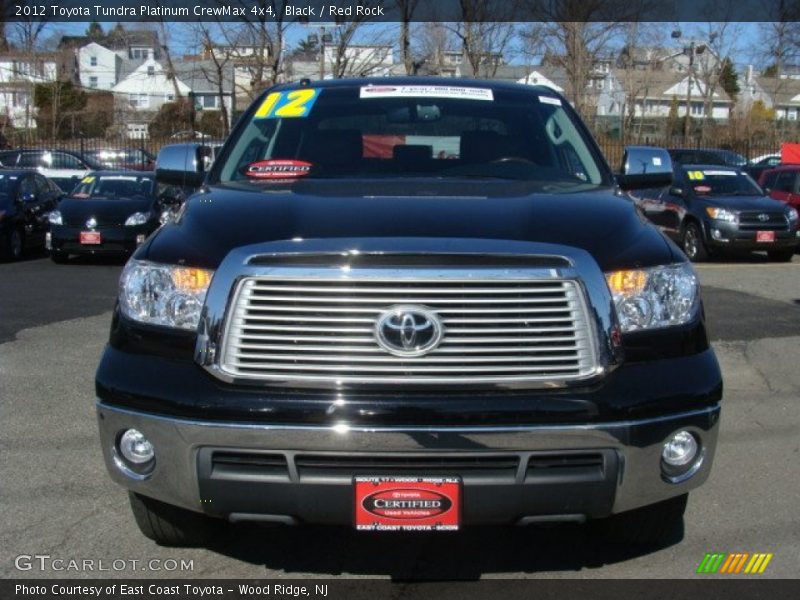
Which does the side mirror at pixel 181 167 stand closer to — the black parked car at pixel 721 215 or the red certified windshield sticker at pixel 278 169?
the red certified windshield sticker at pixel 278 169

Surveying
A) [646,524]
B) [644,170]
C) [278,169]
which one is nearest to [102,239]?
[278,169]

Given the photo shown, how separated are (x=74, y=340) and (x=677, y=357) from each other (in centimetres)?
614

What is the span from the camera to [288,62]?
3253 centimetres

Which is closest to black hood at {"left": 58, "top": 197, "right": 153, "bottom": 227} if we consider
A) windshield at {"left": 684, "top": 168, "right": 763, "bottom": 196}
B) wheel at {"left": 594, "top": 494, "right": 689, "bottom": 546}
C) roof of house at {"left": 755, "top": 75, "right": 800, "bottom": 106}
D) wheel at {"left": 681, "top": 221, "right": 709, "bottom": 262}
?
wheel at {"left": 681, "top": 221, "right": 709, "bottom": 262}

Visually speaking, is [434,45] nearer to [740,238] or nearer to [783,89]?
[740,238]

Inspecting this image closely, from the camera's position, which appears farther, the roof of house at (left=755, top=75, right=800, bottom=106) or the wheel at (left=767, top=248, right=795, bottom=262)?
the roof of house at (left=755, top=75, right=800, bottom=106)

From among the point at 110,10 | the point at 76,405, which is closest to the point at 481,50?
the point at 110,10

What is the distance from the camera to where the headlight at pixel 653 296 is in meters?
3.25

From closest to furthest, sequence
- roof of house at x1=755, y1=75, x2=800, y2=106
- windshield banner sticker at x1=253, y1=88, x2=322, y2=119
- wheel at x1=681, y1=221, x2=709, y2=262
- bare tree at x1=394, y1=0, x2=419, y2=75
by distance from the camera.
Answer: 1. windshield banner sticker at x1=253, y1=88, x2=322, y2=119
2. wheel at x1=681, y1=221, x2=709, y2=262
3. bare tree at x1=394, y1=0, x2=419, y2=75
4. roof of house at x1=755, y1=75, x2=800, y2=106

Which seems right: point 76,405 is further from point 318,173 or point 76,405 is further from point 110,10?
point 110,10

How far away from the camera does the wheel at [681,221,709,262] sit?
52.4 ft

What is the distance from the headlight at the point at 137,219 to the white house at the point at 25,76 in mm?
31166

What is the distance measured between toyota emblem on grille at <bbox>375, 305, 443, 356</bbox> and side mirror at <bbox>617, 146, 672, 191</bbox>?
6.92 ft

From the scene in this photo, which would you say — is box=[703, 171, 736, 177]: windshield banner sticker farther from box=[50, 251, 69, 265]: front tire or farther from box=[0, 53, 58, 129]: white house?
box=[0, 53, 58, 129]: white house
